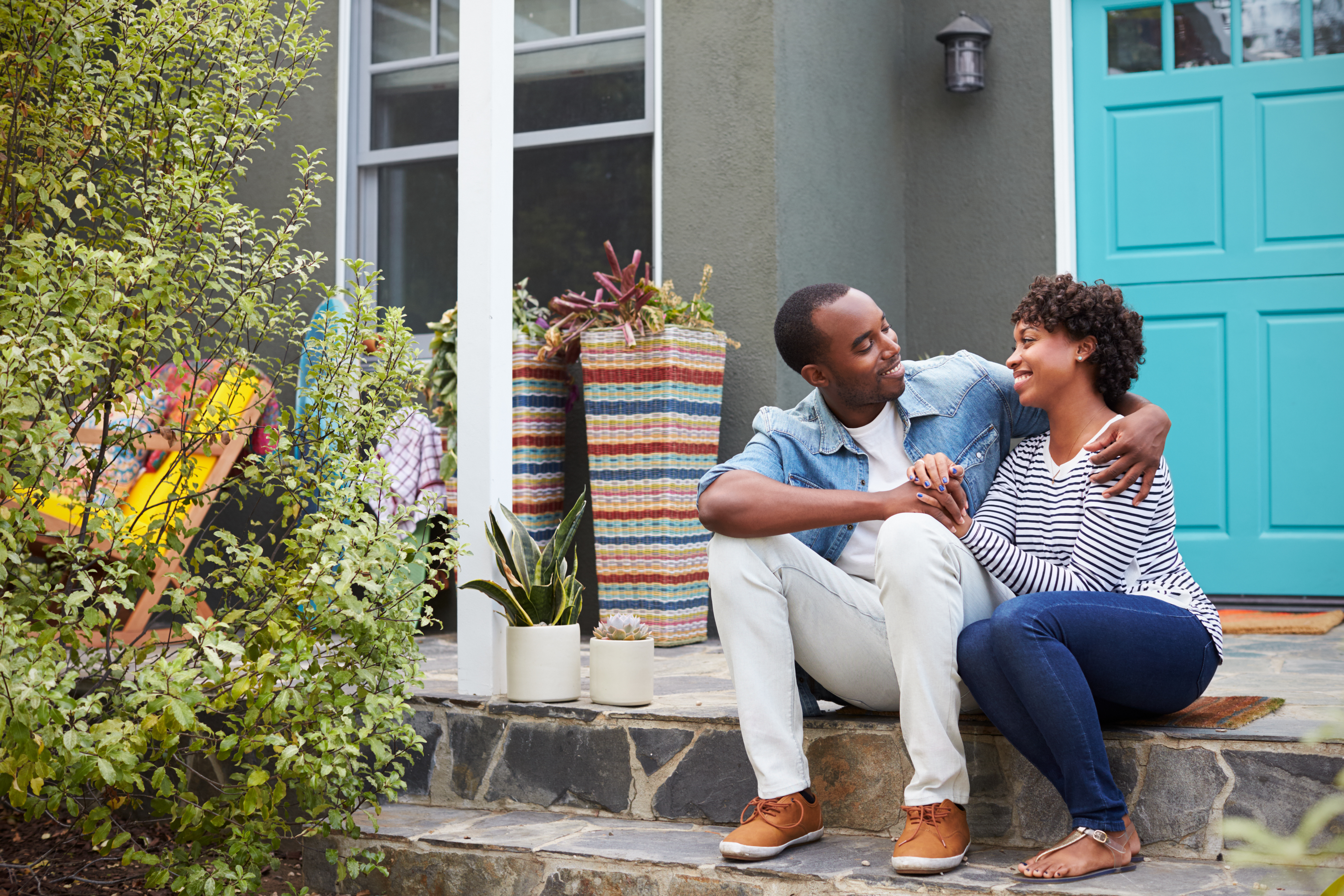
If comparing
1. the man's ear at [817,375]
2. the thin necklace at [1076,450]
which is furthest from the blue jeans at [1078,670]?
the man's ear at [817,375]

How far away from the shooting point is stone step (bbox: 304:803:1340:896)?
2.04 m

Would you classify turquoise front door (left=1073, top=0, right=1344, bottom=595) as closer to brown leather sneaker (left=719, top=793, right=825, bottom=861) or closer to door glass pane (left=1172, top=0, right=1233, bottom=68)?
door glass pane (left=1172, top=0, right=1233, bottom=68)

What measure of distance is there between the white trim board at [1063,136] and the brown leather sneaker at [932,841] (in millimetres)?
2818

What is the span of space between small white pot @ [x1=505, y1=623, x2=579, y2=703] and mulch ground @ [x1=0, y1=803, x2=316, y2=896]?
63 cm

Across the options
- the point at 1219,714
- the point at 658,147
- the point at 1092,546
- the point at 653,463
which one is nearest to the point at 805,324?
the point at 1092,546

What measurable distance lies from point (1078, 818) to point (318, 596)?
1.43 metres

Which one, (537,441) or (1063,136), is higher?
(1063,136)

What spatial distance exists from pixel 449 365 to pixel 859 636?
227 cm

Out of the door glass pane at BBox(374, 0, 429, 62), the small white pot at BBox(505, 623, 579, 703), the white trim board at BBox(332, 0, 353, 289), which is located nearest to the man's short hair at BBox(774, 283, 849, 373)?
the small white pot at BBox(505, 623, 579, 703)

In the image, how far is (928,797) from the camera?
6.97 ft

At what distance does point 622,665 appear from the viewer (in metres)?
2.75

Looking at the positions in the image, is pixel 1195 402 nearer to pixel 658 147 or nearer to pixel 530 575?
pixel 658 147

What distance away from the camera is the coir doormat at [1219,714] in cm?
225

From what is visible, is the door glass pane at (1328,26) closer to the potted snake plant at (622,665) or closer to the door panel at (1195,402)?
the door panel at (1195,402)
